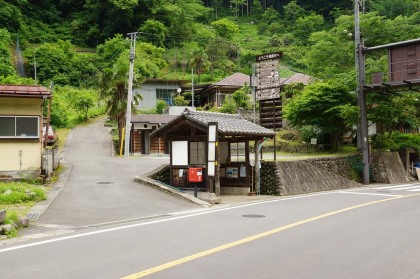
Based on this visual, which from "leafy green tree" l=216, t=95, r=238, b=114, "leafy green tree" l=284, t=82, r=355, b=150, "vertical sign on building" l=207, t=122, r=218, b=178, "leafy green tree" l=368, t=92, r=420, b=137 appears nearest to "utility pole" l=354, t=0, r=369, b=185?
"leafy green tree" l=284, t=82, r=355, b=150

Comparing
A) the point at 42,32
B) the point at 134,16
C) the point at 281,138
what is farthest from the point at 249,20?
the point at 281,138

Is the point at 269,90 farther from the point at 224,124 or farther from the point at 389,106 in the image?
the point at 389,106

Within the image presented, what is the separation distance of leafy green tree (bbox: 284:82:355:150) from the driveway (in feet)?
→ 44.9

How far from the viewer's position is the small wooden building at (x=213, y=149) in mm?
16688

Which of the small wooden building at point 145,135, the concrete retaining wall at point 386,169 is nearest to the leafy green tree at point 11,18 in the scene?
the small wooden building at point 145,135

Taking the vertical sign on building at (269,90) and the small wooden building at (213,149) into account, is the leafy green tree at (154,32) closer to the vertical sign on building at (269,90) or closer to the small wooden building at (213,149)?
the vertical sign on building at (269,90)

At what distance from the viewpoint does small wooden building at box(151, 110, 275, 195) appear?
657 inches

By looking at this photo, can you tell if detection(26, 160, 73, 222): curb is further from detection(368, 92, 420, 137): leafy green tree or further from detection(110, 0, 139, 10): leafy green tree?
detection(110, 0, 139, 10): leafy green tree

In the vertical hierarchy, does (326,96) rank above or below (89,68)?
below

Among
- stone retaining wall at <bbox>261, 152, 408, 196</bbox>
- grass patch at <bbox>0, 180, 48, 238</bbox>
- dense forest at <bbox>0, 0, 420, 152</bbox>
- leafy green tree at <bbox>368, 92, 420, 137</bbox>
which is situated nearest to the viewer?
grass patch at <bbox>0, 180, 48, 238</bbox>

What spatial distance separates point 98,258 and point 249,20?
4061 inches

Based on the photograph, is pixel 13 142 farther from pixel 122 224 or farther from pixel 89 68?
pixel 89 68

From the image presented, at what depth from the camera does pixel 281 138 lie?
38906 millimetres

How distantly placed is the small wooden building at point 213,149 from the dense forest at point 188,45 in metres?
12.0
